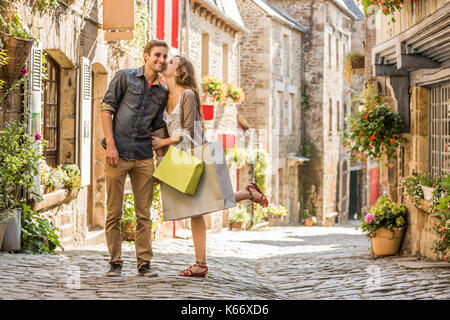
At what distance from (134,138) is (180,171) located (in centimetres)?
43

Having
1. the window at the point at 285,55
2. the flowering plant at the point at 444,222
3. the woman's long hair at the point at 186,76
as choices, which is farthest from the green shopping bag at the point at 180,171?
the window at the point at 285,55

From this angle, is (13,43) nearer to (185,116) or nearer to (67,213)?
(185,116)

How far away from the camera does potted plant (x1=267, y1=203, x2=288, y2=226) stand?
23.5 meters

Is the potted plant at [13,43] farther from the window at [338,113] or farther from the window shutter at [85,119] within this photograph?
the window at [338,113]

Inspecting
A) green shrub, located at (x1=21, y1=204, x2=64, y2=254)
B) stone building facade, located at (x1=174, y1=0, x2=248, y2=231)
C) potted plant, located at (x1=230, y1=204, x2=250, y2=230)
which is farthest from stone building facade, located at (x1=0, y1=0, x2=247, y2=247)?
potted plant, located at (x1=230, y1=204, x2=250, y2=230)

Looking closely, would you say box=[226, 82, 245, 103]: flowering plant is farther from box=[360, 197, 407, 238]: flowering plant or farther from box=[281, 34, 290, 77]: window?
box=[360, 197, 407, 238]: flowering plant

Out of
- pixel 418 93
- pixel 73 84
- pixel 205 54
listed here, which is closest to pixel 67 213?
pixel 73 84

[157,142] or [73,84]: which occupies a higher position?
[73,84]

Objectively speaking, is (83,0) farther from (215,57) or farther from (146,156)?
(215,57)

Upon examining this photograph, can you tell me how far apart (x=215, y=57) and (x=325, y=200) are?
11.0 metres

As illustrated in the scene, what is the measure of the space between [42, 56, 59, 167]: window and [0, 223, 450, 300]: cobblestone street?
1.32 meters

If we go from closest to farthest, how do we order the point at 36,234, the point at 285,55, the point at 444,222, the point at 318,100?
1. the point at 444,222
2. the point at 36,234
3. the point at 285,55
4. the point at 318,100

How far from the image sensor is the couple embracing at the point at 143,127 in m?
5.67

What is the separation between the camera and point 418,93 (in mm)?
10391
